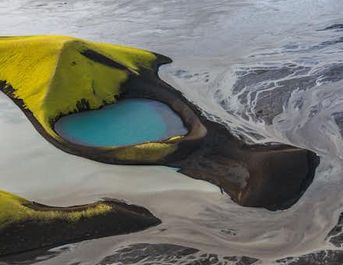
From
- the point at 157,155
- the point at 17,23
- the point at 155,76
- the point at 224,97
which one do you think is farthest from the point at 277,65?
the point at 17,23

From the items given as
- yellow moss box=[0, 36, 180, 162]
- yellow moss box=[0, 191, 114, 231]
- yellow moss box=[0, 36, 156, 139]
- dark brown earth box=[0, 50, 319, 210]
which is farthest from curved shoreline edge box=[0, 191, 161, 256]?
yellow moss box=[0, 36, 156, 139]

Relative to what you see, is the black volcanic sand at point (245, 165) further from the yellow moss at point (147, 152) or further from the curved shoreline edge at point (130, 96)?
the yellow moss at point (147, 152)

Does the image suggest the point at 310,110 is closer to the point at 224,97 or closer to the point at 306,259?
the point at 224,97

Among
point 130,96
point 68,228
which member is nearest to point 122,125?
point 130,96

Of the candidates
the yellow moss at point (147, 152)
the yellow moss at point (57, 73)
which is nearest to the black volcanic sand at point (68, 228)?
the yellow moss at point (147, 152)

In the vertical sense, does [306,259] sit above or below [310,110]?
below

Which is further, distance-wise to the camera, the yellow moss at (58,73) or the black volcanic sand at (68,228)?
the yellow moss at (58,73)

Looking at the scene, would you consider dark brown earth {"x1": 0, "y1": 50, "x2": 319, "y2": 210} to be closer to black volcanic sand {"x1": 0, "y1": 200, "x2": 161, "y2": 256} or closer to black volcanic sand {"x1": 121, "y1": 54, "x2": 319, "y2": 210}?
black volcanic sand {"x1": 121, "y1": 54, "x2": 319, "y2": 210}
